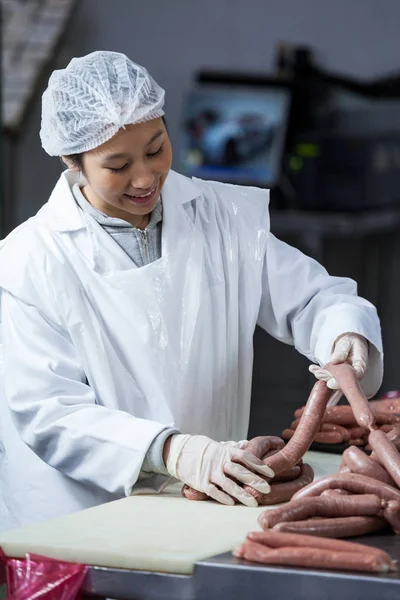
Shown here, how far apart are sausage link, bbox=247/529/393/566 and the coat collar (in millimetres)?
1239

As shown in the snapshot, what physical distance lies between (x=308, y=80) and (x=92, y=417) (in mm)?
5246

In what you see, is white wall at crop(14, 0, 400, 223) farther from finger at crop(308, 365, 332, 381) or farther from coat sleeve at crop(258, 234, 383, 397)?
finger at crop(308, 365, 332, 381)

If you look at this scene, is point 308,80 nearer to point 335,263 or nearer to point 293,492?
point 335,263

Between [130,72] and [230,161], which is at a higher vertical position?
[130,72]

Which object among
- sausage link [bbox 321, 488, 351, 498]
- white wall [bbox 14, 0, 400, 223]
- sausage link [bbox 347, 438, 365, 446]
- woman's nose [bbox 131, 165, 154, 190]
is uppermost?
woman's nose [bbox 131, 165, 154, 190]

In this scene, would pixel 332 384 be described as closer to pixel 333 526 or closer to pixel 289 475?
pixel 289 475

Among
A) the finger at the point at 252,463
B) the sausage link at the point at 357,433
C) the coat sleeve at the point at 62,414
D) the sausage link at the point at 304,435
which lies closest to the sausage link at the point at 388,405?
the sausage link at the point at 357,433

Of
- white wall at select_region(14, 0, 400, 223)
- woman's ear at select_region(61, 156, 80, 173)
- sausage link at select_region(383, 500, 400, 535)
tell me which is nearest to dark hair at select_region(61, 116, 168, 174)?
woman's ear at select_region(61, 156, 80, 173)

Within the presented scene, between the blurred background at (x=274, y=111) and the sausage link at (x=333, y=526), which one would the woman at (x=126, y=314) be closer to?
the sausage link at (x=333, y=526)

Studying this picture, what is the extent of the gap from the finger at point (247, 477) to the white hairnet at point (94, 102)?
1.01 metres

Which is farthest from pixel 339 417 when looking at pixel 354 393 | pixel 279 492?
pixel 279 492

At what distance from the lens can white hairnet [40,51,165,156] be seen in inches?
124

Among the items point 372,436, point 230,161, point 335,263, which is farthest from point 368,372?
point 230,161

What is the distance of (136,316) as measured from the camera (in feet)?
10.7
